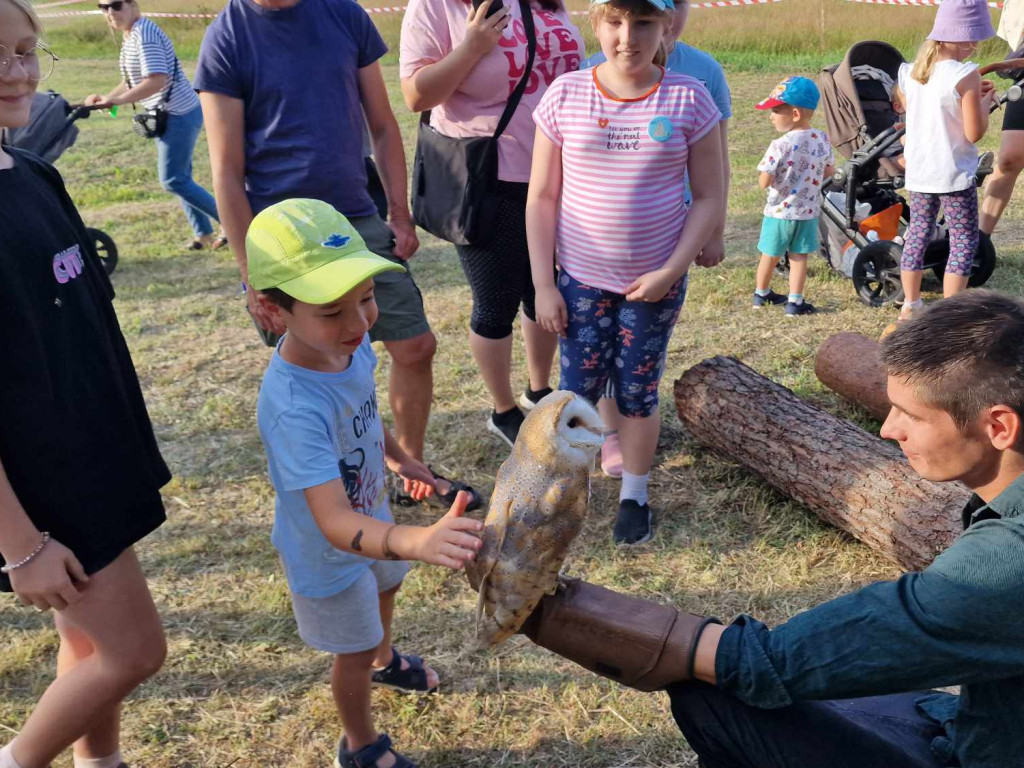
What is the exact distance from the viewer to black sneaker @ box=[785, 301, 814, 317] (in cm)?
501

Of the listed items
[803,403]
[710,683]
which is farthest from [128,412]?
[803,403]

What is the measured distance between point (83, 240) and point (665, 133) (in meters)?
1.58

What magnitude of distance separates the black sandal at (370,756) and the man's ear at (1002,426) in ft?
5.08

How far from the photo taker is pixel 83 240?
6.12 ft

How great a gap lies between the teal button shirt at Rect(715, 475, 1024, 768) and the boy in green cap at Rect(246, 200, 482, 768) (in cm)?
51

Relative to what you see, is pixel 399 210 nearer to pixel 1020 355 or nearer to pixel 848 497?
pixel 848 497

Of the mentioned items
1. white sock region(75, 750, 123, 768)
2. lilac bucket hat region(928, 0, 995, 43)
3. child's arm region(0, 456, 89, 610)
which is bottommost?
white sock region(75, 750, 123, 768)

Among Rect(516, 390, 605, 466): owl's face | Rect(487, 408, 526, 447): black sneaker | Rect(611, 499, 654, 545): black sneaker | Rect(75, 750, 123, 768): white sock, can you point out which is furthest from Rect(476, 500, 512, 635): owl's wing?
Rect(487, 408, 526, 447): black sneaker

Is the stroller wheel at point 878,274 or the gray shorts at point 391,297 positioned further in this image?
the stroller wheel at point 878,274

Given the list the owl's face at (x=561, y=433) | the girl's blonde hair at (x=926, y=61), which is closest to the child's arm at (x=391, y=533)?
the owl's face at (x=561, y=433)

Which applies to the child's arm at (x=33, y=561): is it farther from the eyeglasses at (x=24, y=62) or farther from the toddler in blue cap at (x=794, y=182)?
the toddler in blue cap at (x=794, y=182)

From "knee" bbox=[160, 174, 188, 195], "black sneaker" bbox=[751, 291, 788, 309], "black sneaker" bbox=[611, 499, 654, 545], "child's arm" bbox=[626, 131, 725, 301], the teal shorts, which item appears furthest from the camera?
"knee" bbox=[160, 174, 188, 195]

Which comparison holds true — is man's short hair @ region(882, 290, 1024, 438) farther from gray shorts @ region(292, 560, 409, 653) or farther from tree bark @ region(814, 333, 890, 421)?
tree bark @ region(814, 333, 890, 421)

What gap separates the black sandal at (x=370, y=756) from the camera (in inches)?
88.0
